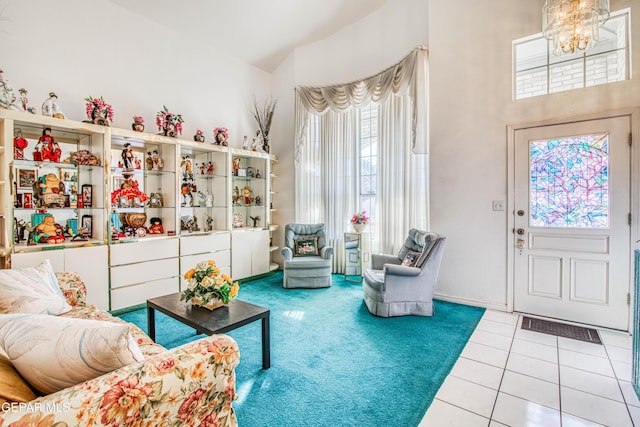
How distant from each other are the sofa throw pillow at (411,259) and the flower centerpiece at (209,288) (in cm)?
204

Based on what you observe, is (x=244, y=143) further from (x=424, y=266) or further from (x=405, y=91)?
(x=424, y=266)

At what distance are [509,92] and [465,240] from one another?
1729 millimetres

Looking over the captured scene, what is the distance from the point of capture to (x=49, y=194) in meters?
3.22

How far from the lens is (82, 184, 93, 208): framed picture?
351 cm

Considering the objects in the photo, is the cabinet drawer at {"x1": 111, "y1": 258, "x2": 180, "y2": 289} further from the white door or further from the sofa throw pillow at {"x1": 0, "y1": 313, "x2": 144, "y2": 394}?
the white door

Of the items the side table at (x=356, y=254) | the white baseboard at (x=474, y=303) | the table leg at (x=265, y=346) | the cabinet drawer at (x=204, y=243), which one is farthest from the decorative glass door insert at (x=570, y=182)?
the cabinet drawer at (x=204, y=243)

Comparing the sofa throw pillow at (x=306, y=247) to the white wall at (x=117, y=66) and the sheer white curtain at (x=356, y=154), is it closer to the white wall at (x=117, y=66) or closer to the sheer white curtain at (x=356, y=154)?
the sheer white curtain at (x=356, y=154)

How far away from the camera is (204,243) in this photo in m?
4.34

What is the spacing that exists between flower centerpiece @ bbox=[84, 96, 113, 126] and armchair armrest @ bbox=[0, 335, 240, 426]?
3.24 meters

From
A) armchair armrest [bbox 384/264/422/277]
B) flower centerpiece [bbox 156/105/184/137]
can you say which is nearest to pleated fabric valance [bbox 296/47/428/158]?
armchair armrest [bbox 384/264/422/277]

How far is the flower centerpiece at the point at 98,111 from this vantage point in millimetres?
3395

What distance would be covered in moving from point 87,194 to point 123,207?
1.29ft

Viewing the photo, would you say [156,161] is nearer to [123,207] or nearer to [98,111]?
[123,207]

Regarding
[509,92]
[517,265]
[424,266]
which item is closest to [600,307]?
[517,265]
